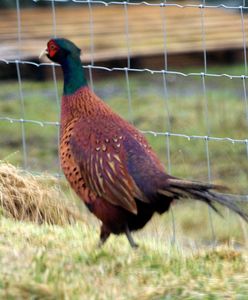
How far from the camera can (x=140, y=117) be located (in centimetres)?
1309

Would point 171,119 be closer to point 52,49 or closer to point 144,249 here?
point 52,49

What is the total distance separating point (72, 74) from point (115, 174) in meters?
0.81

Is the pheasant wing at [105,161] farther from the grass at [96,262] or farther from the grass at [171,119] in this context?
the grass at [171,119]

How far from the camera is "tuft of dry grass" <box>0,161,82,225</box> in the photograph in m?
7.80

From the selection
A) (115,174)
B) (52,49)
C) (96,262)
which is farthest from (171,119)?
(96,262)

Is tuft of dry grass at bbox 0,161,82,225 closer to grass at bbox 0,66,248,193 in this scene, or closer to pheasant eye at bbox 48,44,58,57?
pheasant eye at bbox 48,44,58,57

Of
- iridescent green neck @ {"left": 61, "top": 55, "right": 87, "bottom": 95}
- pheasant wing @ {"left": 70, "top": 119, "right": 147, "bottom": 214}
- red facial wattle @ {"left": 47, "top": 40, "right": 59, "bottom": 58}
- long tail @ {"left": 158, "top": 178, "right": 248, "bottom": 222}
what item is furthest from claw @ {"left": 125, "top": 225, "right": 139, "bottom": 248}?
red facial wattle @ {"left": 47, "top": 40, "right": 59, "bottom": 58}

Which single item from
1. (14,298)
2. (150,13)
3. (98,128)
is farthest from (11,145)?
(14,298)

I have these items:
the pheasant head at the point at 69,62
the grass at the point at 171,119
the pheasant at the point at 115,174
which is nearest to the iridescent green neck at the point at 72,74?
the pheasant head at the point at 69,62

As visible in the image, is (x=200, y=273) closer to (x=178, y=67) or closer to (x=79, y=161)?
(x=79, y=161)

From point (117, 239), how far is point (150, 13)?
8783 millimetres

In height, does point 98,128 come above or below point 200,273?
above

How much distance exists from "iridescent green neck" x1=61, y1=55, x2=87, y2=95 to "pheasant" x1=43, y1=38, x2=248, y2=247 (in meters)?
0.16

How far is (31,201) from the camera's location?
785 centimetres
